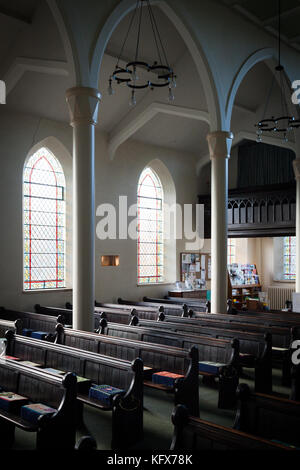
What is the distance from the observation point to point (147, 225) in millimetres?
14398

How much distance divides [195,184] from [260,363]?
9.85 m

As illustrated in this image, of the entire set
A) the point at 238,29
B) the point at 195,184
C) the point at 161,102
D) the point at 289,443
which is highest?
the point at 238,29

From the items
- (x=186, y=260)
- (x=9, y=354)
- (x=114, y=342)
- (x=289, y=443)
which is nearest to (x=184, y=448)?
(x=289, y=443)

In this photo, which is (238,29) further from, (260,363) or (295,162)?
(260,363)

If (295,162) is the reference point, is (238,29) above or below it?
above

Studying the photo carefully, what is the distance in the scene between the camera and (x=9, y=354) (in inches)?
262

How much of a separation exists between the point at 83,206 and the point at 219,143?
13.3 ft

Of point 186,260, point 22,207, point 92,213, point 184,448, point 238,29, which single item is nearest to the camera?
point 184,448

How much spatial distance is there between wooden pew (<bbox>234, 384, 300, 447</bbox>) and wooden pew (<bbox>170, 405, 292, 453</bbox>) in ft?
2.55

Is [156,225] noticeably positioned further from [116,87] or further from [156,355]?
[156,355]

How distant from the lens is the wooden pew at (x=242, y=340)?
6.49 meters

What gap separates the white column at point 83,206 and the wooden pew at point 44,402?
199 cm

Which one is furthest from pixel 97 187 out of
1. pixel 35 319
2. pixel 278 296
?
pixel 278 296

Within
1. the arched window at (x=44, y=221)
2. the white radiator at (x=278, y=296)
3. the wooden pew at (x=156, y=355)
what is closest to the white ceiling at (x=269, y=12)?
the arched window at (x=44, y=221)
